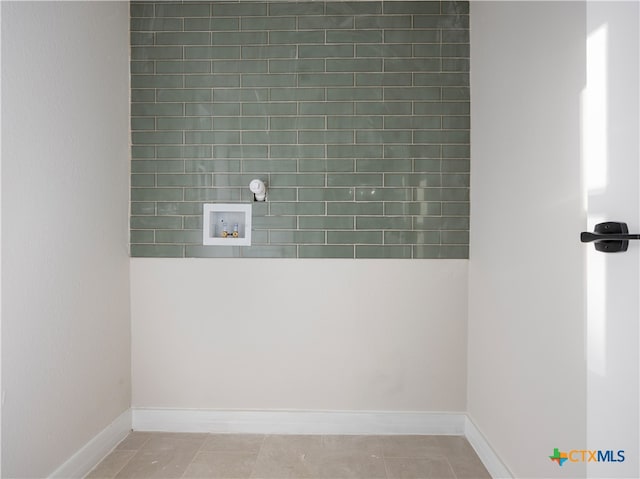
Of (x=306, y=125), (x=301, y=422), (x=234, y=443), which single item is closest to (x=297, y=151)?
(x=306, y=125)

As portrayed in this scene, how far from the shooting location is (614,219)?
101 cm

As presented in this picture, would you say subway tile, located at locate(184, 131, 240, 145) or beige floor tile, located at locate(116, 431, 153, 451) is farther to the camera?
subway tile, located at locate(184, 131, 240, 145)

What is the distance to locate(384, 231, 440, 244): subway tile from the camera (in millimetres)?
2518

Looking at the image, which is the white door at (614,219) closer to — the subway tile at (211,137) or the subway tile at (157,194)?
the subway tile at (211,137)

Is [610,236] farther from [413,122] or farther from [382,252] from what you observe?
[413,122]

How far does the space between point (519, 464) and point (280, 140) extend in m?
1.99

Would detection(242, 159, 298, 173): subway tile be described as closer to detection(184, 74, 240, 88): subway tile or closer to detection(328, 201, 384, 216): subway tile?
detection(328, 201, 384, 216): subway tile

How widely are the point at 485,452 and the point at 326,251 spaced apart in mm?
1328

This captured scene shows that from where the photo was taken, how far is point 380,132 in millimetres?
2518

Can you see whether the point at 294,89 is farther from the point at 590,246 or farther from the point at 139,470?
the point at 139,470

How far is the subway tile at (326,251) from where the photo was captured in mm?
2523

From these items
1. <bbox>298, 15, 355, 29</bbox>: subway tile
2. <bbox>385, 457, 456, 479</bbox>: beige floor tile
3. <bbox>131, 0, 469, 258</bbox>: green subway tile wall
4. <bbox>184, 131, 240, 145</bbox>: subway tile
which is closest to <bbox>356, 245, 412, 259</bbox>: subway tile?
<bbox>131, 0, 469, 258</bbox>: green subway tile wall

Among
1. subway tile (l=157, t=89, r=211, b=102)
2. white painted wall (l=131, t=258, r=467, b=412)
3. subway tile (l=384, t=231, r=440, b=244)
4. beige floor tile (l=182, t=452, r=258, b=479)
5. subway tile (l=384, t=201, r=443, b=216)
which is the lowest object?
beige floor tile (l=182, t=452, r=258, b=479)

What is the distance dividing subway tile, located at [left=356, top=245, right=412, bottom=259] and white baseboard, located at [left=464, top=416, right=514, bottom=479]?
3.30 feet
